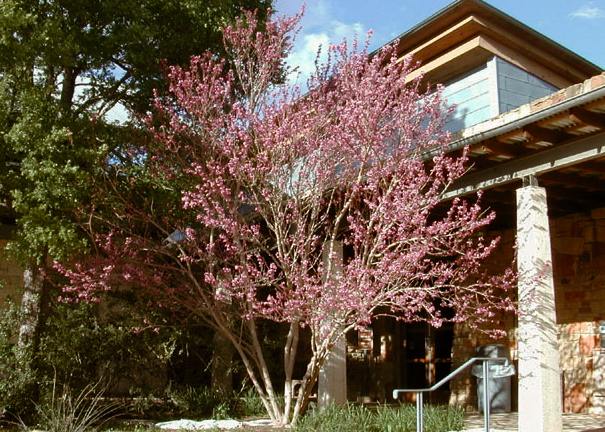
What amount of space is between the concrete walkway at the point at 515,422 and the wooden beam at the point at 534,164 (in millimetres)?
3110

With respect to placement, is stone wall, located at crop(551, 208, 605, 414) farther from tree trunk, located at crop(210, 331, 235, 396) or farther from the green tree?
the green tree

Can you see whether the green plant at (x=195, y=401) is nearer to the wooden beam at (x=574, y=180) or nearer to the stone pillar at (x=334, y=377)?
the stone pillar at (x=334, y=377)

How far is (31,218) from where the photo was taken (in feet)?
28.5

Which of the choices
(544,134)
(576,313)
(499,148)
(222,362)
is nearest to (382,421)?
(499,148)

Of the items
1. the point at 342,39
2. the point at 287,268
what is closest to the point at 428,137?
the point at 342,39

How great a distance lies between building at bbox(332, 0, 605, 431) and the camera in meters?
7.52

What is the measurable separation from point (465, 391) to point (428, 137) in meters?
4.98

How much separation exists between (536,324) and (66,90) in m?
8.09

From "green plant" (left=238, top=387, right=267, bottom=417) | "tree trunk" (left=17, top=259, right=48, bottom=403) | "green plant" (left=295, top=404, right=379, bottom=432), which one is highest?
"tree trunk" (left=17, top=259, right=48, bottom=403)

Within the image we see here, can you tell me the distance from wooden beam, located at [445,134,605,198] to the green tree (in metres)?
4.36

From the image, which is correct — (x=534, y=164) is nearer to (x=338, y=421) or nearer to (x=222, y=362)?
(x=338, y=421)

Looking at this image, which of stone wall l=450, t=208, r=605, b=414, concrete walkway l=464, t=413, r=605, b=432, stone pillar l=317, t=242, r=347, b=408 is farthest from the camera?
stone pillar l=317, t=242, r=347, b=408

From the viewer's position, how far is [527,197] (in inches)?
313

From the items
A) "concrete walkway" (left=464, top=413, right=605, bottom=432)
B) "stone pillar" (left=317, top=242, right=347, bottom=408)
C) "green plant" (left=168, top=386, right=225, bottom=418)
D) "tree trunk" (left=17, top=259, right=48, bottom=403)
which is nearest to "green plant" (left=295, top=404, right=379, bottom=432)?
"concrete walkway" (left=464, top=413, right=605, bottom=432)
